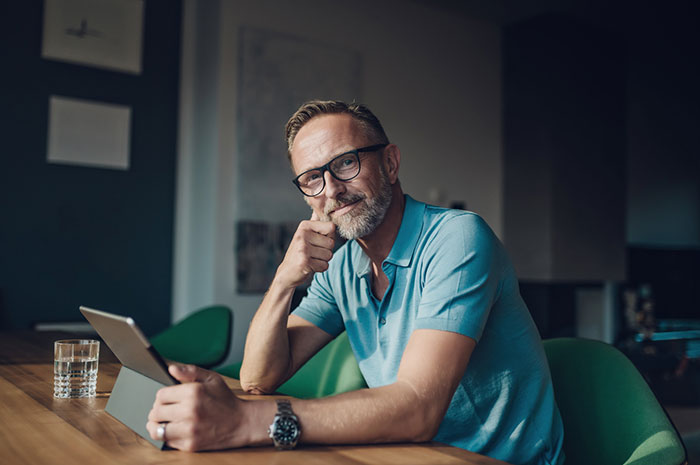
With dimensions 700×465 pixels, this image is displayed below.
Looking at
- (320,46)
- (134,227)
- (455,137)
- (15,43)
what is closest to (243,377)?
(134,227)

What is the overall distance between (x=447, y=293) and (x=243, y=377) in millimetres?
596

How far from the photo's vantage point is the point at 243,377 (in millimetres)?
1604

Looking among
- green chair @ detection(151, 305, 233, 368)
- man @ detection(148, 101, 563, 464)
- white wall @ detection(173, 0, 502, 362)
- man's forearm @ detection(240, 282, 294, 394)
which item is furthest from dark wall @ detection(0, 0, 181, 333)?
man's forearm @ detection(240, 282, 294, 394)

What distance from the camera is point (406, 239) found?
1567 mm

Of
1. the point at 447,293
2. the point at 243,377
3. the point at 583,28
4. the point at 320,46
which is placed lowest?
the point at 243,377

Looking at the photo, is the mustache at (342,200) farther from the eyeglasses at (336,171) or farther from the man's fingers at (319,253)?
the man's fingers at (319,253)

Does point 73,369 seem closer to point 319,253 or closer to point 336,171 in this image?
point 319,253

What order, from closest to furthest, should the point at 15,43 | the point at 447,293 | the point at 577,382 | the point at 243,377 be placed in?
the point at 447,293, the point at 577,382, the point at 243,377, the point at 15,43

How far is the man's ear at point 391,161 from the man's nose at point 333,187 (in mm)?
146

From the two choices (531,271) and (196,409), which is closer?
(196,409)

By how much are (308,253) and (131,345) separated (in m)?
0.53

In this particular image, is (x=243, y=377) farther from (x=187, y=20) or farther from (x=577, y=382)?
(x=187, y=20)

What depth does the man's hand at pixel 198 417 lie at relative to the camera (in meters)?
1.00

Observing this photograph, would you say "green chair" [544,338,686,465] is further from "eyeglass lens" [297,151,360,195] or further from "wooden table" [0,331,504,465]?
"eyeglass lens" [297,151,360,195]
